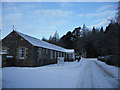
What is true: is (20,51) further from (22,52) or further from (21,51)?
(22,52)

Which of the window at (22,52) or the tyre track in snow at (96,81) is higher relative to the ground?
the window at (22,52)

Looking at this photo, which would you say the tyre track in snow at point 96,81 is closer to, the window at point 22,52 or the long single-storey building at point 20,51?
the long single-storey building at point 20,51

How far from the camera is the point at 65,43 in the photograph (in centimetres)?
6544

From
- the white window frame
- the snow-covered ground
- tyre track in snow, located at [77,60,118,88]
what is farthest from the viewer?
the white window frame

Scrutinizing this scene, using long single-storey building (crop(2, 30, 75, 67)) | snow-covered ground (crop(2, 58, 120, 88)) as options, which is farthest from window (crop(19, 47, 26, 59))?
snow-covered ground (crop(2, 58, 120, 88))

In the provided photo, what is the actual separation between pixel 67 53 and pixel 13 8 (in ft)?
88.4

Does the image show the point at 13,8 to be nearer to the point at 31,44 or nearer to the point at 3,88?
the point at 31,44

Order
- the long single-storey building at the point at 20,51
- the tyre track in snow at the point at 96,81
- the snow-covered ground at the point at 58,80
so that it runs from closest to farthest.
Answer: the snow-covered ground at the point at 58,80
the tyre track in snow at the point at 96,81
the long single-storey building at the point at 20,51

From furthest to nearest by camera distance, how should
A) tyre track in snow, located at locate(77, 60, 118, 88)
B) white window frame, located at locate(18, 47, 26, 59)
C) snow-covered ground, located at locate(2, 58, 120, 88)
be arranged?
white window frame, located at locate(18, 47, 26, 59)
tyre track in snow, located at locate(77, 60, 118, 88)
snow-covered ground, located at locate(2, 58, 120, 88)

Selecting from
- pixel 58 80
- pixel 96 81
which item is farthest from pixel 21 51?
pixel 96 81

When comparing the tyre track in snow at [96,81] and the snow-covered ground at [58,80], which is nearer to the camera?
the snow-covered ground at [58,80]

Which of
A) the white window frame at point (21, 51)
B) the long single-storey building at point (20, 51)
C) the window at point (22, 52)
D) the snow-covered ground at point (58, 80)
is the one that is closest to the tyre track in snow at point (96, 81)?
the snow-covered ground at point (58, 80)

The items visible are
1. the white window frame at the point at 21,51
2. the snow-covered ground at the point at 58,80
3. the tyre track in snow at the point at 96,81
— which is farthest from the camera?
the white window frame at the point at 21,51

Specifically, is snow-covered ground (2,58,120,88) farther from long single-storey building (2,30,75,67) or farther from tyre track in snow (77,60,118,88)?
long single-storey building (2,30,75,67)
